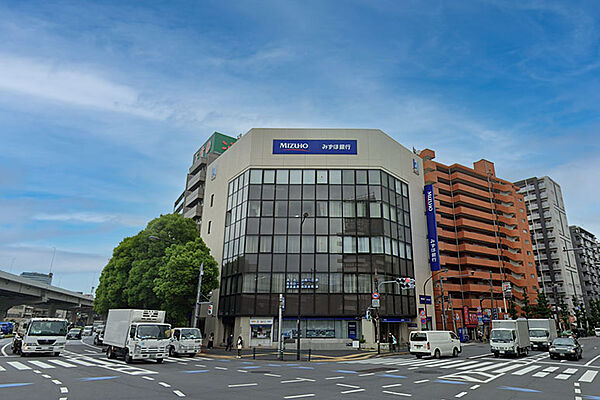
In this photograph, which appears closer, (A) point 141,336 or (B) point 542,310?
(A) point 141,336

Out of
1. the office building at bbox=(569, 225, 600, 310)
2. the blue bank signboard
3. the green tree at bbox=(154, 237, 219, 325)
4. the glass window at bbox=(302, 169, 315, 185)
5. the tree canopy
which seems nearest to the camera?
the green tree at bbox=(154, 237, 219, 325)

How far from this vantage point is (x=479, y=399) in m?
11.5

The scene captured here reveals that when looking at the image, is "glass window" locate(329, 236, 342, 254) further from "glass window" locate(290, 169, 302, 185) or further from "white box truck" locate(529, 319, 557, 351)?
"white box truck" locate(529, 319, 557, 351)

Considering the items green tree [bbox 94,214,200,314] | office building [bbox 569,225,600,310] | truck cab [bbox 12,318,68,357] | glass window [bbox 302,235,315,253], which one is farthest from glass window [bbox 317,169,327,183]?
office building [bbox 569,225,600,310]

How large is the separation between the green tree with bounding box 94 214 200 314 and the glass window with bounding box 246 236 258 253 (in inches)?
255

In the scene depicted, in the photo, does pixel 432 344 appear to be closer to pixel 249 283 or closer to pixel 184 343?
pixel 184 343

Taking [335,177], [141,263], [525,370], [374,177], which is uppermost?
[374,177]

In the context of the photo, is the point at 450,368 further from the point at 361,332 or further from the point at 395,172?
the point at 395,172

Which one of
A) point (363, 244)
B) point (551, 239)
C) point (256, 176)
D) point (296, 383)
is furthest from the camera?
point (551, 239)

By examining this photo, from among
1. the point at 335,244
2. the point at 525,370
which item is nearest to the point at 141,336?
the point at 525,370

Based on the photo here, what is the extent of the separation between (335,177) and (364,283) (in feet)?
39.8

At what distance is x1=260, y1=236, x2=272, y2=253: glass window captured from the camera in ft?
127

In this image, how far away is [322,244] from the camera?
38844 millimetres

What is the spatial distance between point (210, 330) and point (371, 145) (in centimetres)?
2882
